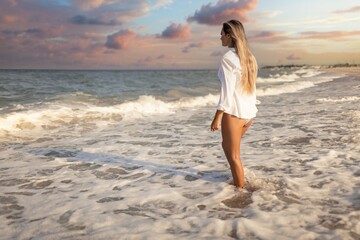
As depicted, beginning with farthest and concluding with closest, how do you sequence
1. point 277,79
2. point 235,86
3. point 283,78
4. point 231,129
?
point 283,78 < point 277,79 < point 231,129 < point 235,86

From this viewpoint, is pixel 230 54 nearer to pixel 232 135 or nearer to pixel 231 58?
pixel 231 58

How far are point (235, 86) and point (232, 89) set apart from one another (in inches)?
5.2

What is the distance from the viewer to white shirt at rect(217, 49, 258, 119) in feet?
13.5

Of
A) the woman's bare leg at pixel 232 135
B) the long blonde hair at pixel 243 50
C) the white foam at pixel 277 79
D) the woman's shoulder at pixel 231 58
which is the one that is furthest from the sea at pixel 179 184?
the white foam at pixel 277 79

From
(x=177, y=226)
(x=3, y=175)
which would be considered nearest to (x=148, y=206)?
(x=177, y=226)

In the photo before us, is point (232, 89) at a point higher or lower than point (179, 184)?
higher

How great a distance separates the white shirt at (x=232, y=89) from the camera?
4.11 meters

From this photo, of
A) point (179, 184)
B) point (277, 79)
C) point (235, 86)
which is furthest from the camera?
point (277, 79)

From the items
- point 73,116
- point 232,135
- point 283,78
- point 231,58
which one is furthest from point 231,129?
point 283,78

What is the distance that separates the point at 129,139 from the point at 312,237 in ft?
19.6

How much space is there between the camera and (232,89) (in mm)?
4129

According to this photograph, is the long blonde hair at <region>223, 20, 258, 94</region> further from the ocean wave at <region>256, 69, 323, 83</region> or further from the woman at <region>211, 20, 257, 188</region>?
the ocean wave at <region>256, 69, 323, 83</region>

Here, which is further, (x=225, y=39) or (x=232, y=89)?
(x=225, y=39)

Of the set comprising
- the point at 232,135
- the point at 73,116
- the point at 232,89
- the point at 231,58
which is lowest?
the point at 73,116
